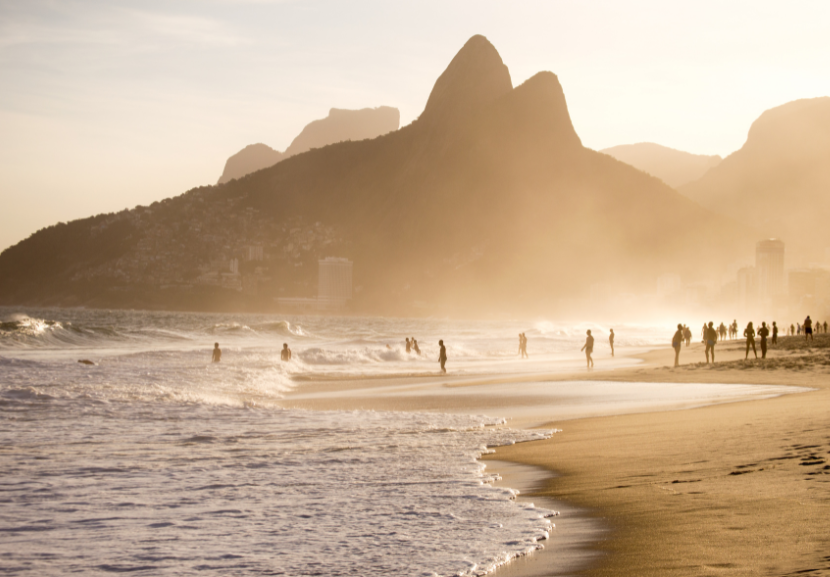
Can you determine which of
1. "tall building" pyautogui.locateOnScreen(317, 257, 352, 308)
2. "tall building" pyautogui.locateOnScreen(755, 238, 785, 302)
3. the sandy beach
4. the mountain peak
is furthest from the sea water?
the mountain peak

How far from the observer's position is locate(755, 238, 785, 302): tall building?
135875mm

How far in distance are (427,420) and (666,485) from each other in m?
6.80

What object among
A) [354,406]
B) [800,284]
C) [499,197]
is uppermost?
[499,197]

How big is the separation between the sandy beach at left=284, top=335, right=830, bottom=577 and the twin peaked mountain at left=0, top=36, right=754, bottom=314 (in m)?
144

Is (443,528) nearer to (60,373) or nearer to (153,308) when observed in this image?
(60,373)

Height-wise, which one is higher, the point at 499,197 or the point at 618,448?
the point at 499,197

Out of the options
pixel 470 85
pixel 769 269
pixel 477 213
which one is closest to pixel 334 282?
pixel 477 213

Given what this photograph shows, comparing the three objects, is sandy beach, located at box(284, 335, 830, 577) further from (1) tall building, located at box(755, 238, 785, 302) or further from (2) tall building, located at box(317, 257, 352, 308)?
(2) tall building, located at box(317, 257, 352, 308)

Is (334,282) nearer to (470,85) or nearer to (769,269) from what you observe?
(470,85)

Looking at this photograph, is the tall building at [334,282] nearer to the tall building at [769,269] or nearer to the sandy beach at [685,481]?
the tall building at [769,269]

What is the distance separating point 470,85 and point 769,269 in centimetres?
9122

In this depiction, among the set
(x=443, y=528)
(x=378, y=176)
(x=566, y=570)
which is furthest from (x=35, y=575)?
(x=378, y=176)

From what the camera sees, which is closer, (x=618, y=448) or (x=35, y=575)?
(x=35, y=575)

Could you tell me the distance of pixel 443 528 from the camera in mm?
5652
